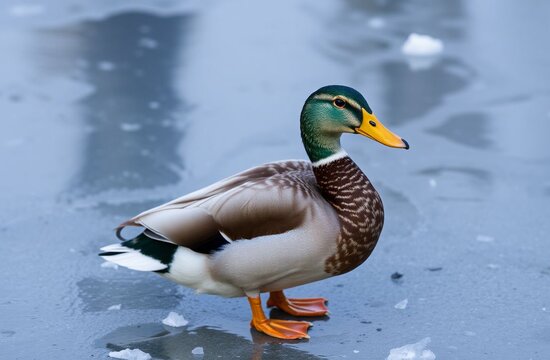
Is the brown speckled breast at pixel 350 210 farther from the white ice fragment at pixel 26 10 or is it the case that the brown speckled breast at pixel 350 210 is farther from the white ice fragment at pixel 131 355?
the white ice fragment at pixel 26 10

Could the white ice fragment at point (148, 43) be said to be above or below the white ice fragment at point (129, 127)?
above

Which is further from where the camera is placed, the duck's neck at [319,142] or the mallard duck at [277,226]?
the duck's neck at [319,142]

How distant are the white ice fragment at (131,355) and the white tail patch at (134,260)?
0.29 meters

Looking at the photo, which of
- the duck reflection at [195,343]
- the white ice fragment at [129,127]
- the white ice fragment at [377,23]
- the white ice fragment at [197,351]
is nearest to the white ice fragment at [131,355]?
the duck reflection at [195,343]

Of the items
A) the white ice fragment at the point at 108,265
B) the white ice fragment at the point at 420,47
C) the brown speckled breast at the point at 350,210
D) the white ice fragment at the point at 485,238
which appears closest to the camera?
the brown speckled breast at the point at 350,210

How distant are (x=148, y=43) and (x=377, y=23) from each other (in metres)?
1.66

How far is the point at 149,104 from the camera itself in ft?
20.1

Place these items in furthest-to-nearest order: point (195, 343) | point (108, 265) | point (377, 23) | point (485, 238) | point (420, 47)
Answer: point (377, 23)
point (420, 47)
point (485, 238)
point (108, 265)
point (195, 343)

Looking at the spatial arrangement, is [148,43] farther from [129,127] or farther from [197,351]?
[197,351]

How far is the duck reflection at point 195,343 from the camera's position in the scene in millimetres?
3621

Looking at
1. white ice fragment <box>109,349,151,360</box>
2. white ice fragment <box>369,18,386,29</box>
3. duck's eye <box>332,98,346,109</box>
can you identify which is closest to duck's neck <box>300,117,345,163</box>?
duck's eye <box>332,98,346,109</box>

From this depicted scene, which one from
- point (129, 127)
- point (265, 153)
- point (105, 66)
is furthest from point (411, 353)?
point (105, 66)

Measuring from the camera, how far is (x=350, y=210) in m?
3.71

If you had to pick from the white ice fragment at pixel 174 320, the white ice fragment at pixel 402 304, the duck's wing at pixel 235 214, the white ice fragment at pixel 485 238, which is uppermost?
the duck's wing at pixel 235 214
